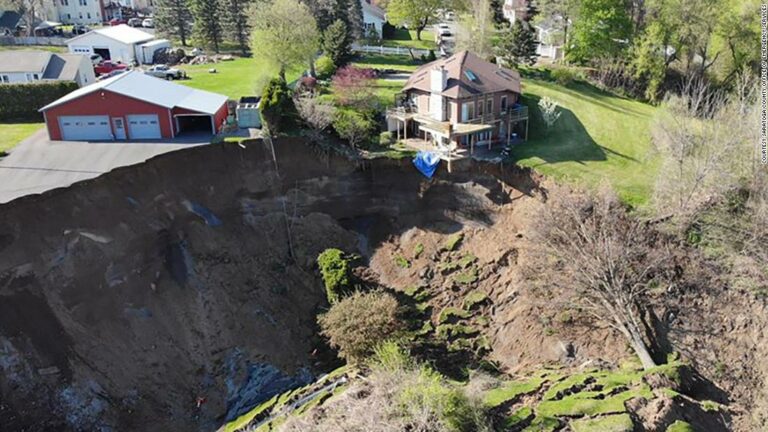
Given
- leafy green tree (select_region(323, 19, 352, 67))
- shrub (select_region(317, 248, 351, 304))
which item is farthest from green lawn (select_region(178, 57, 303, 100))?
shrub (select_region(317, 248, 351, 304))

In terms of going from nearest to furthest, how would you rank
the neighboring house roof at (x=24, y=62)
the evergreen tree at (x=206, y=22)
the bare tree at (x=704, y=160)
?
the bare tree at (x=704, y=160) < the neighboring house roof at (x=24, y=62) < the evergreen tree at (x=206, y=22)

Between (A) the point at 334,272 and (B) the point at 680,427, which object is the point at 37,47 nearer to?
(A) the point at 334,272

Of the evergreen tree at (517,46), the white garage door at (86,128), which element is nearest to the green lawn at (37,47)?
the white garage door at (86,128)

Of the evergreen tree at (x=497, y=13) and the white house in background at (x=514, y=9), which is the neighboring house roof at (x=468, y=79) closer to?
the evergreen tree at (x=497, y=13)

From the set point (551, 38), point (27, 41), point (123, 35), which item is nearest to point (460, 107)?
point (551, 38)

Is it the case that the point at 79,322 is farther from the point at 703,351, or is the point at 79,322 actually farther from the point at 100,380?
the point at 703,351

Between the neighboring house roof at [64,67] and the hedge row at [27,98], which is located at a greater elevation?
the neighboring house roof at [64,67]

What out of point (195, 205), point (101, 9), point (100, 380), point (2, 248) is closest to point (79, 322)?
point (100, 380)
